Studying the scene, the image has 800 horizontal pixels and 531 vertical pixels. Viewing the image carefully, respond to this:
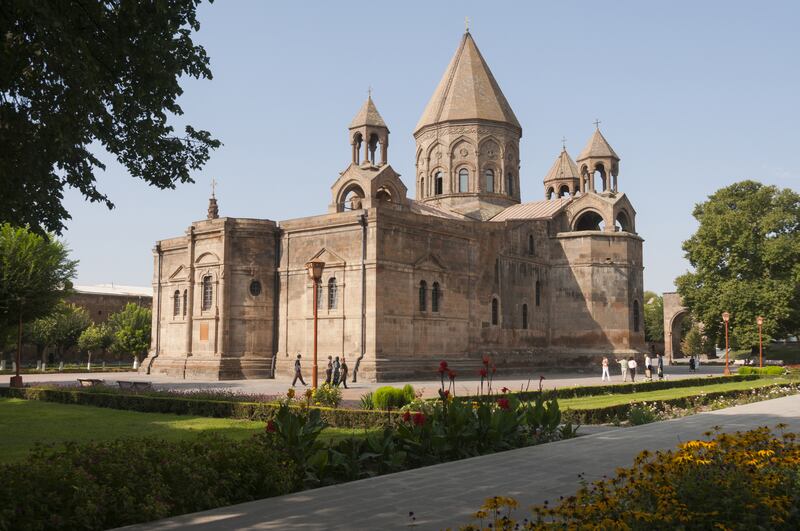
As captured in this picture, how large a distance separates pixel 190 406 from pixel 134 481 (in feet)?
38.7

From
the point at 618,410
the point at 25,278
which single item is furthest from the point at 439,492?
the point at 25,278

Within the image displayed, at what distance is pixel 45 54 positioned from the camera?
972cm

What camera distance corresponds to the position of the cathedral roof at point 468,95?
45.2 m

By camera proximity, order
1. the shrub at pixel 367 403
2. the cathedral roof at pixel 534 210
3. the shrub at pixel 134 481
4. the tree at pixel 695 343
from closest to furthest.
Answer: the shrub at pixel 134 481
the shrub at pixel 367 403
the cathedral roof at pixel 534 210
the tree at pixel 695 343

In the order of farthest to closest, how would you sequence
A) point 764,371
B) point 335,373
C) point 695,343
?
point 695,343
point 764,371
point 335,373

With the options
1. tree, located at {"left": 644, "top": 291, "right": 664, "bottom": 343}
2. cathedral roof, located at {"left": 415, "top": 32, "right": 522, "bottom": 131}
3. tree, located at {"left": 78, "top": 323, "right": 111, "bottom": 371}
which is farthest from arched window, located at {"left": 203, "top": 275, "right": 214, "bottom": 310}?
tree, located at {"left": 644, "top": 291, "right": 664, "bottom": 343}

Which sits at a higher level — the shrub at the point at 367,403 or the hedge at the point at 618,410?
the shrub at the point at 367,403

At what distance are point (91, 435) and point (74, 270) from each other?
2516 centimetres

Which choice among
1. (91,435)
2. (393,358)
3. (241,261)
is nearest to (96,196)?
(91,435)

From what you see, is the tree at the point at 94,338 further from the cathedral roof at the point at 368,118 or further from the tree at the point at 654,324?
the tree at the point at 654,324

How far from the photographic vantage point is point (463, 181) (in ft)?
149

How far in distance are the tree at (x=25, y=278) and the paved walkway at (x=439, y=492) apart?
2357 cm

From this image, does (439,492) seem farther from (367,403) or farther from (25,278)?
(25,278)

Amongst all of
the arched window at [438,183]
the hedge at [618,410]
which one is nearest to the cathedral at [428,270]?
the arched window at [438,183]
